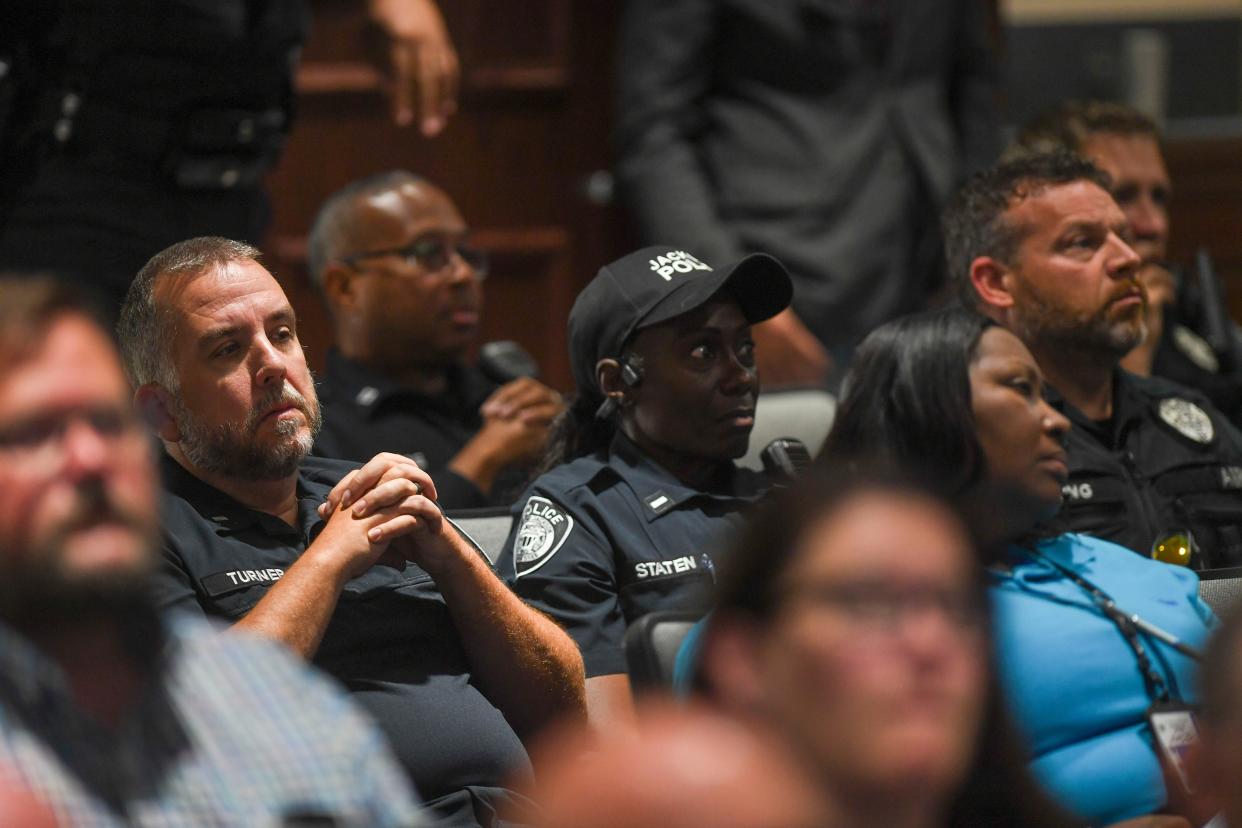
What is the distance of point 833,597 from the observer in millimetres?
1261

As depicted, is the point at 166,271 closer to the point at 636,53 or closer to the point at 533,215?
the point at 636,53

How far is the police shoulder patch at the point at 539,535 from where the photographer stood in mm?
2521

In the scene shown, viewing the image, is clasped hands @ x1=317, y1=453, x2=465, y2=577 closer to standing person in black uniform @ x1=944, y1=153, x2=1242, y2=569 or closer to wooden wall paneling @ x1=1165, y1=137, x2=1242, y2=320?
standing person in black uniform @ x1=944, y1=153, x2=1242, y2=569

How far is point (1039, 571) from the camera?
235 centimetres

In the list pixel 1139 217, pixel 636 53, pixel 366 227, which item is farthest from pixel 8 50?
pixel 1139 217

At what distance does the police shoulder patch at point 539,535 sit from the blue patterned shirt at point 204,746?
1063 mm

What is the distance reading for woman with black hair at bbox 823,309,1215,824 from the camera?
7.23 feet

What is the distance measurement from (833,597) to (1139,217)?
276cm

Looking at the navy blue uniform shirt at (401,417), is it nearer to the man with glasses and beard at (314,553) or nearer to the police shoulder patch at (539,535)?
the police shoulder patch at (539,535)

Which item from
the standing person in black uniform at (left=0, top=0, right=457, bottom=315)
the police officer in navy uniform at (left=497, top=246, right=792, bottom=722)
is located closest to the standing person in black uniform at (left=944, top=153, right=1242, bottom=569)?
the police officer in navy uniform at (left=497, top=246, right=792, bottom=722)

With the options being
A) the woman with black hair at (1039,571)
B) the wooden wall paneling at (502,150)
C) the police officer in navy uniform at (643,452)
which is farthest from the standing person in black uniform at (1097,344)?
the wooden wall paneling at (502,150)

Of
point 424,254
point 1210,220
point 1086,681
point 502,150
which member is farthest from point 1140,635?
point 1210,220

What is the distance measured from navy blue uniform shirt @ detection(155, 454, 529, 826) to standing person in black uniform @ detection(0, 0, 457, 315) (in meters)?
0.62

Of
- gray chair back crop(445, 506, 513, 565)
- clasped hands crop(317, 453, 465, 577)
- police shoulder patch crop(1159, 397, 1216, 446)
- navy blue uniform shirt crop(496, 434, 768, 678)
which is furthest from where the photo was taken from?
police shoulder patch crop(1159, 397, 1216, 446)
